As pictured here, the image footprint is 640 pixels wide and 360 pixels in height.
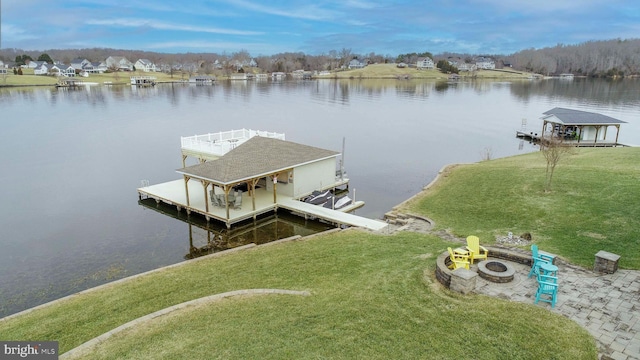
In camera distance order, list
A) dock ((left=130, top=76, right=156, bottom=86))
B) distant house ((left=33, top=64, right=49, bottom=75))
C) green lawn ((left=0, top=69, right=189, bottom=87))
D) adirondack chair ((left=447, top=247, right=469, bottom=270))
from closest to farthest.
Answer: adirondack chair ((left=447, top=247, right=469, bottom=270)), green lawn ((left=0, top=69, right=189, bottom=87)), dock ((left=130, top=76, right=156, bottom=86)), distant house ((left=33, top=64, right=49, bottom=75))

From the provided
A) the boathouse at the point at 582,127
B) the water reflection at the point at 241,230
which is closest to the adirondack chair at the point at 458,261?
the water reflection at the point at 241,230

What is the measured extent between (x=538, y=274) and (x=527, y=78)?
17051 cm

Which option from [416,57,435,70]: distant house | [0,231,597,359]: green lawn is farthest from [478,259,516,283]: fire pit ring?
[416,57,435,70]: distant house

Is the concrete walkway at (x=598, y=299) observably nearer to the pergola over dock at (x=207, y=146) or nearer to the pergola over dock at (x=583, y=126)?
the pergola over dock at (x=207, y=146)

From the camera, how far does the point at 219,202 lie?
20.3 meters

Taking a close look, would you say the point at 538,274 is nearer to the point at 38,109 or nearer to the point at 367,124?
the point at 367,124

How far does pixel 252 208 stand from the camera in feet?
65.8

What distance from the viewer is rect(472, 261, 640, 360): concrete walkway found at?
711cm

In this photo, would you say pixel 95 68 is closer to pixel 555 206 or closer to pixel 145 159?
pixel 145 159

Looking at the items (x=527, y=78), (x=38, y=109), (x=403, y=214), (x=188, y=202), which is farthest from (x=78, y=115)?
(x=527, y=78)

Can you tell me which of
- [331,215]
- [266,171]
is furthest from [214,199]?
[331,215]

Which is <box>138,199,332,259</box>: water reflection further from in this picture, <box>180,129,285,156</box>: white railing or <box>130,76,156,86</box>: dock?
<box>130,76,156,86</box>: dock

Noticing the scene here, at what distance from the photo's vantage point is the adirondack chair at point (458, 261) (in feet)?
32.7

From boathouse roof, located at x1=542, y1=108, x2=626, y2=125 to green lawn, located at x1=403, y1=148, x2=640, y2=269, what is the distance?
42.3ft
